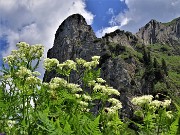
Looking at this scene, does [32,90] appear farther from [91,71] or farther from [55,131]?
[55,131]

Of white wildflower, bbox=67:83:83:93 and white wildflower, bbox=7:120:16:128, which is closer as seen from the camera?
white wildflower, bbox=7:120:16:128

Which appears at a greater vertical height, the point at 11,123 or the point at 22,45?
the point at 22,45

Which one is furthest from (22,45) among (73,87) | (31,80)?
(31,80)

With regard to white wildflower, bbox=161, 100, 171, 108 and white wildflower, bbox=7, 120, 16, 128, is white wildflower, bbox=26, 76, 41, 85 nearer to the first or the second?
white wildflower, bbox=7, 120, 16, 128

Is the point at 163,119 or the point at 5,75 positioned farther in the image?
the point at 5,75

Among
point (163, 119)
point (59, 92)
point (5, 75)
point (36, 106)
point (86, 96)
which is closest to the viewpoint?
point (163, 119)

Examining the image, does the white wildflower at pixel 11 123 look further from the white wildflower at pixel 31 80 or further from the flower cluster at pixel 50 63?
the flower cluster at pixel 50 63

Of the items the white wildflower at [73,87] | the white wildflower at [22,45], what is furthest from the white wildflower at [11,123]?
the white wildflower at [22,45]

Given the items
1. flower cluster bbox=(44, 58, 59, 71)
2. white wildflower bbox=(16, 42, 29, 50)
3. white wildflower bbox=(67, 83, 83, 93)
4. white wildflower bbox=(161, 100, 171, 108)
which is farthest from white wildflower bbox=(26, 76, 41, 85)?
white wildflower bbox=(161, 100, 171, 108)

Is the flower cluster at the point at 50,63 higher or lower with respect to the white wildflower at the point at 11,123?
higher

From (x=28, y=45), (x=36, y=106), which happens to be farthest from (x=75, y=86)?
(x=28, y=45)

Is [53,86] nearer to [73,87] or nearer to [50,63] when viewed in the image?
[73,87]

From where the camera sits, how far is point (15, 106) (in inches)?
298

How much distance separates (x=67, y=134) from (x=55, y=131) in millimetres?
147
